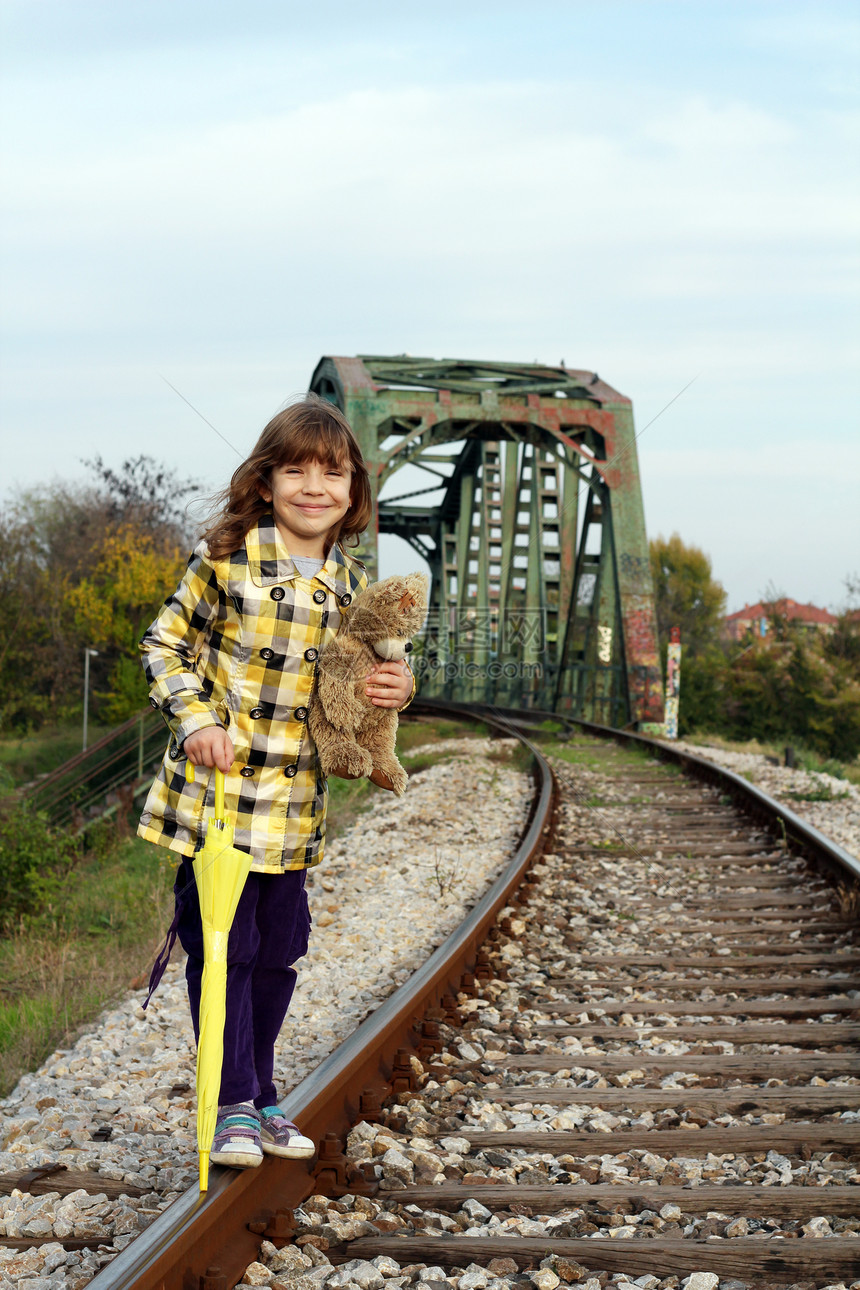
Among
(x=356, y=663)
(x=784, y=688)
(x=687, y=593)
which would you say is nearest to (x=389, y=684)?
(x=356, y=663)

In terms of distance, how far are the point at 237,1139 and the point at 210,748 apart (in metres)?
0.70

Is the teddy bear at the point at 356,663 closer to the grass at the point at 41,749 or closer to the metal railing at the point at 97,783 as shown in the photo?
the metal railing at the point at 97,783

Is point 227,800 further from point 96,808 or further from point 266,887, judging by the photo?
point 96,808

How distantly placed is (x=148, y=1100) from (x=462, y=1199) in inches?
38.3

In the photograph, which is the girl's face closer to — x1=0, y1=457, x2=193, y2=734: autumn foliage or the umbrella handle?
the umbrella handle

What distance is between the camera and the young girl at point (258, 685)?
2.04 m

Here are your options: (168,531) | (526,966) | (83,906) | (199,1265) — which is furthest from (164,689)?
(168,531)

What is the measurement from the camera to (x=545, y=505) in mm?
20500

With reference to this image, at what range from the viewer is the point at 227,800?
2.06m

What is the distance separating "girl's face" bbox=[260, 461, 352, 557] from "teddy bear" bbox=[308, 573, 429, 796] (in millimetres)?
161

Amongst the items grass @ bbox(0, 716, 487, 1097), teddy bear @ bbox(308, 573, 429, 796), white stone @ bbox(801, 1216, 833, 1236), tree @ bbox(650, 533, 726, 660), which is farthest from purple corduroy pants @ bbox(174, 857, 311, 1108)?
tree @ bbox(650, 533, 726, 660)

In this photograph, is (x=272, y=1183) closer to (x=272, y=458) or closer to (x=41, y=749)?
(x=272, y=458)

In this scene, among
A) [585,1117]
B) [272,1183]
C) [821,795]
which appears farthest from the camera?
[821,795]

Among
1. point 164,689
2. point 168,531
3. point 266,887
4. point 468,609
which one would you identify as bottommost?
point 266,887
